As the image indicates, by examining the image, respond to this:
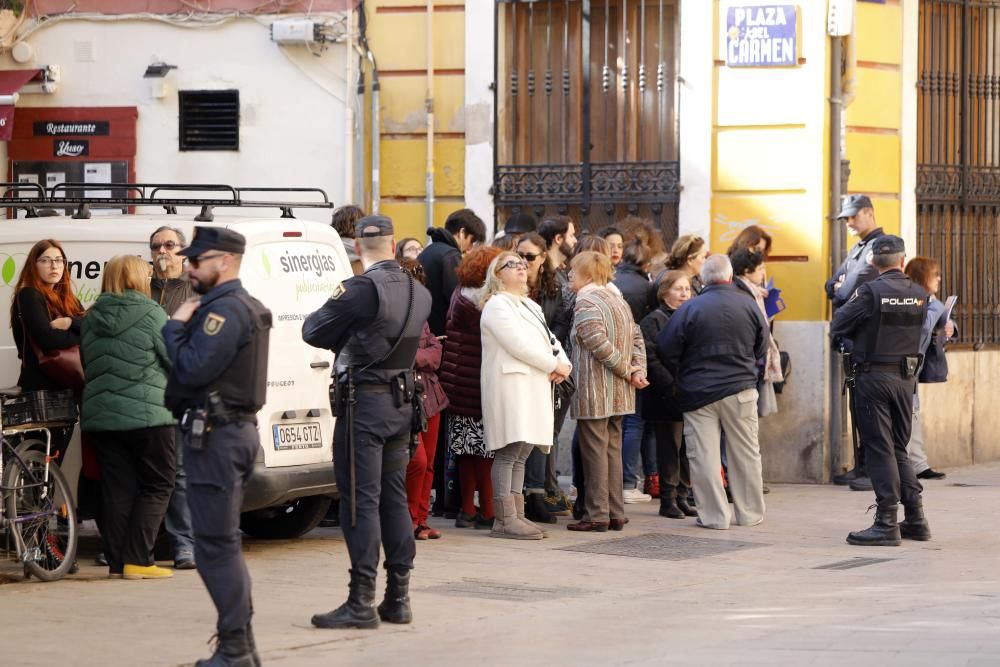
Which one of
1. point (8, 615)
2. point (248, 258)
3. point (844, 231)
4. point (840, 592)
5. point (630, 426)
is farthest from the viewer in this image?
point (844, 231)

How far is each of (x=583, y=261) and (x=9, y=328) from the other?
364cm

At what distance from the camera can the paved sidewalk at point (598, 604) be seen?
740cm

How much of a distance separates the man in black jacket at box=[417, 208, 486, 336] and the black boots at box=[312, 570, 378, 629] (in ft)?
13.3

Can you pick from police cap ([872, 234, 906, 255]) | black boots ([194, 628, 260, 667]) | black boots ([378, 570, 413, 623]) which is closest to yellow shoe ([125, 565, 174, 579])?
black boots ([378, 570, 413, 623])

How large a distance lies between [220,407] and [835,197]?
8.49m

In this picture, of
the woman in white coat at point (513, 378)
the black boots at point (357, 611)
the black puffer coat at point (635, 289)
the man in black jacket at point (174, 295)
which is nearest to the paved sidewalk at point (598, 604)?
the black boots at point (357, 611)

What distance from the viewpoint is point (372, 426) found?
26.6 ft

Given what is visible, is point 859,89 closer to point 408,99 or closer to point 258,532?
point 408,99

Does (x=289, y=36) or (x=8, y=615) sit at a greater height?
(x=289, y=36)

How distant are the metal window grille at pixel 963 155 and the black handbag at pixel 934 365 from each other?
3.88ft

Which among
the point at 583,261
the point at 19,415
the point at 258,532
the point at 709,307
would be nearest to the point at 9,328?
the point at 19,415

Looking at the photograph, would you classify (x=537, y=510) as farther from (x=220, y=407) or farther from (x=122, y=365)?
(x=220, y=407)

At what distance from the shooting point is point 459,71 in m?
15.3

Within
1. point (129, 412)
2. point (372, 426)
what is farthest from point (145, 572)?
point (372, 426)
